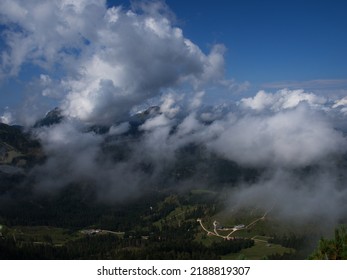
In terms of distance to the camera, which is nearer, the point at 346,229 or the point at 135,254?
the point at 346,229

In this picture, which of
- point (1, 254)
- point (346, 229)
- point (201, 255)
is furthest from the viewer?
point (201, 255)

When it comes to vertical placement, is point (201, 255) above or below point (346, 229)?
below
